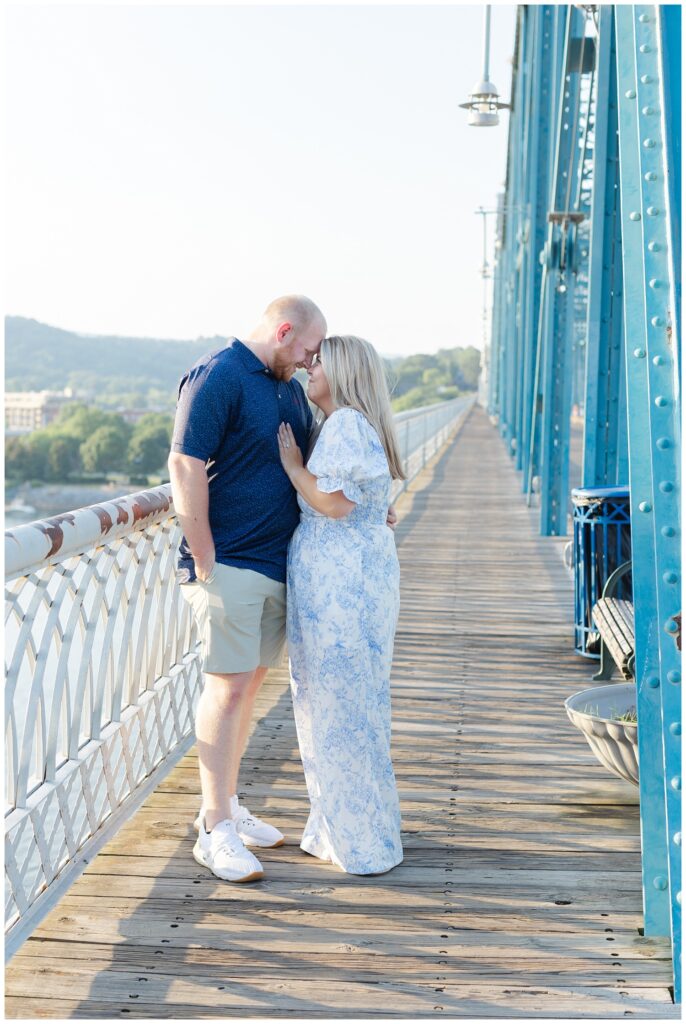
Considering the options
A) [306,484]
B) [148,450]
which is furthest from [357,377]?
[148,450]

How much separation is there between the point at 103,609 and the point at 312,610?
707 millimetres

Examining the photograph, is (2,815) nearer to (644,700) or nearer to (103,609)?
(103,609)

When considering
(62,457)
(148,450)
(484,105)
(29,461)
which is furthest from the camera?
(29,461)

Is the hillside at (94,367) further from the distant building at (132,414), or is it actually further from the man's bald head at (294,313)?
the man's bald head at (294,313)

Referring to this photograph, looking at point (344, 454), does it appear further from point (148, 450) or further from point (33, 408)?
point (33, 408)

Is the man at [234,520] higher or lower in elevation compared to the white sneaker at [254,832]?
higher

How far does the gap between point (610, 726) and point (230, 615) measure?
1.34 meters

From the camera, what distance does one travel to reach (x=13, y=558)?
2799mm

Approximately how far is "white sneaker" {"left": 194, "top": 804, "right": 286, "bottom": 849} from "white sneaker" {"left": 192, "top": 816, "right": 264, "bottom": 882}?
0.16 metres

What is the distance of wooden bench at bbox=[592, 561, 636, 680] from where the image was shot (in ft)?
15.7

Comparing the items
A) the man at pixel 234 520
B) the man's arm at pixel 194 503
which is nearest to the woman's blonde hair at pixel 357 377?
the man at pixel 234 520

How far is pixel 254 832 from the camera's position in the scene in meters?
3.71

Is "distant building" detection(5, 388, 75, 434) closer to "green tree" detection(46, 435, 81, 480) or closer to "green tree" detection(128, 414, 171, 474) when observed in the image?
"green tree" detection(46, 435, 81, 480)

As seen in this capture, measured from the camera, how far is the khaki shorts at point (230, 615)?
3.45 meters
